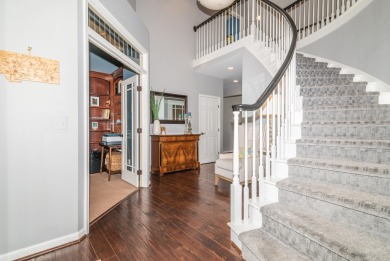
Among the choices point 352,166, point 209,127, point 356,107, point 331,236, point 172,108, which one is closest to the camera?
point 331,236

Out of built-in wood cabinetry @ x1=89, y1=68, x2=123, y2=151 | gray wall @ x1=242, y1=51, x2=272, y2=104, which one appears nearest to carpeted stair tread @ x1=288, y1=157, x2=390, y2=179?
gray wall @ x1=242, y1=51, x2=272, y2=104

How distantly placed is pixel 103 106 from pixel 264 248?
586cm

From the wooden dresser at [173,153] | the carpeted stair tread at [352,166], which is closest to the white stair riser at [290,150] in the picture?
the carpeted stair tread at [352,166]

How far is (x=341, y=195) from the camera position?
1.37 m

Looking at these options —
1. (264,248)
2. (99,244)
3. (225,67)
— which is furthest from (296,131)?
(225,67)

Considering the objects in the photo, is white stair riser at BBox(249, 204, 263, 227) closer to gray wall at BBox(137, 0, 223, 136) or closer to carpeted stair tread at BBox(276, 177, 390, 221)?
carpeted stair tread at BBox(276, 177, 390, 221)

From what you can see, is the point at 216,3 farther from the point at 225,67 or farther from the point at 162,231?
the point at 162,231

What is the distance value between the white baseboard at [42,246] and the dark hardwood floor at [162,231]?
7 cm

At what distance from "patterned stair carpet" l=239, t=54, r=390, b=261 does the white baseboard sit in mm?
1615

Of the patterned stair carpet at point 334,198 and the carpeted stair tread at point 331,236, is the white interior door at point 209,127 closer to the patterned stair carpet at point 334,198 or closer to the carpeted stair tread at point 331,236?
the patterned stair carpet at point 334,198

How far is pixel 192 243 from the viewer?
1779 mm

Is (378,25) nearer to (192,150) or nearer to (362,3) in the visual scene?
(362,3)

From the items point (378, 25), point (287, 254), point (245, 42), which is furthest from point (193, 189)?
point (378, 25)

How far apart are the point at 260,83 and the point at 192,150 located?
2327 mm
